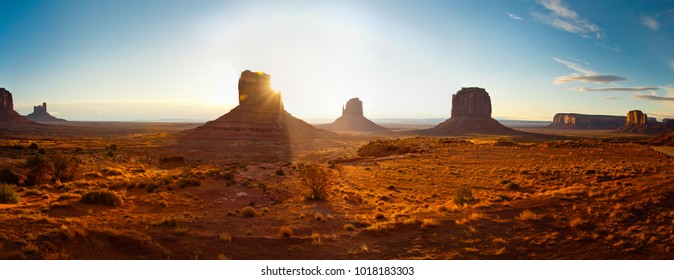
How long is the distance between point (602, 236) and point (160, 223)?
1443cm

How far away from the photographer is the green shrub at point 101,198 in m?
15.3

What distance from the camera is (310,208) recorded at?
1688 centimetres

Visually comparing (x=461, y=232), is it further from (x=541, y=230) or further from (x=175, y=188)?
(x=175, y=188)

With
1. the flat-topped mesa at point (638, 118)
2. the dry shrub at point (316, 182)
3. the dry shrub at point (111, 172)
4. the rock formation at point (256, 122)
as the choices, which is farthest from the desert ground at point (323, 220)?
the flat-topped mesa at point (638, 118)

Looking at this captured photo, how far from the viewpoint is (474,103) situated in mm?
170250

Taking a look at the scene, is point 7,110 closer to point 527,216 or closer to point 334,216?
point 334,216

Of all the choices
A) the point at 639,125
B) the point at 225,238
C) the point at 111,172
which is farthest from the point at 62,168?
the point at 639,125

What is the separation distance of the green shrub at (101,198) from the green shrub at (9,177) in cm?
873

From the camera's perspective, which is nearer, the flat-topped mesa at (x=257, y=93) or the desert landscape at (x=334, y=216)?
the desert landscape at (x=334, y=216)

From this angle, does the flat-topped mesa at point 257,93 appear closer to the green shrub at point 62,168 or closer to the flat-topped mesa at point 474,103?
the green shrub at point 62,168

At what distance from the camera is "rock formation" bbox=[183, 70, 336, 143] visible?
88750mm

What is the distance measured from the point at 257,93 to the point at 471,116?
113m

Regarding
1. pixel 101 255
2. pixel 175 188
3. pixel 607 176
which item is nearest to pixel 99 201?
pixel 175 188

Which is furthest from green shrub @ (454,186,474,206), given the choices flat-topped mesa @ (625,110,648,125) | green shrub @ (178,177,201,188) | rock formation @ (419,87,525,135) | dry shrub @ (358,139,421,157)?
flat-topped mesa @ (625,110,648,125)
